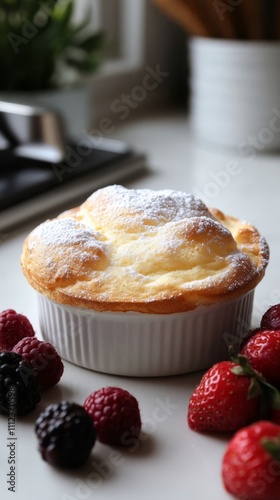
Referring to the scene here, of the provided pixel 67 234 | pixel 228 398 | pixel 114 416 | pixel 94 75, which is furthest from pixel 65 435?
pixel 94 75

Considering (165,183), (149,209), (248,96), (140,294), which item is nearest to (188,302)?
(140,294)

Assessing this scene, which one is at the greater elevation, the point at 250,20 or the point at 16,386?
the point at 250,20

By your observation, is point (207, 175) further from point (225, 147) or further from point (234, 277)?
point (234, 277)

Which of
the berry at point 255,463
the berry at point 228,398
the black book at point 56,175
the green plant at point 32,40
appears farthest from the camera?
the green plant at point 32,40

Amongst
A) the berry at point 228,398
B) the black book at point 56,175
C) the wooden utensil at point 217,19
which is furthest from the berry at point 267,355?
the wooden utensil at point 217,19

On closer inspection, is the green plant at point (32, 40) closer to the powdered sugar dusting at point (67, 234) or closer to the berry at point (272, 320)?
the powdered sugar dusting at point (67, 234)

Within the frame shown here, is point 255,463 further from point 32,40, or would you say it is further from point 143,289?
point 32,40
